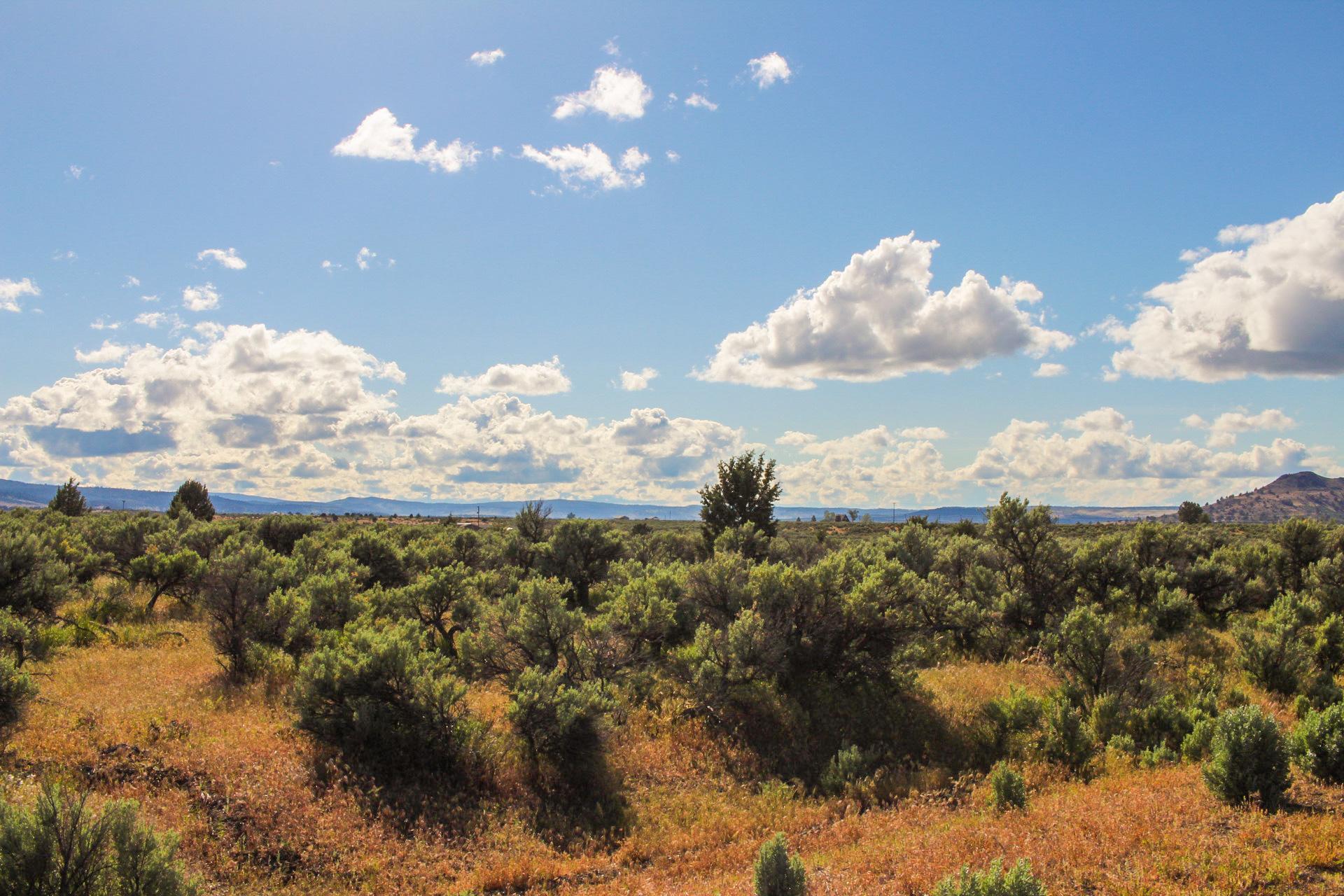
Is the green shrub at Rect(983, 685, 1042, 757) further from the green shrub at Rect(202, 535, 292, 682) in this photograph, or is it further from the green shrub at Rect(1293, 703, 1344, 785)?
the green shrub at Rect(202, 535, 292, 682)

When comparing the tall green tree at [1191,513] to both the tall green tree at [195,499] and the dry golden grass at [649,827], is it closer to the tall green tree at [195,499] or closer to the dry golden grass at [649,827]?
the dry golden grass at [649,827]

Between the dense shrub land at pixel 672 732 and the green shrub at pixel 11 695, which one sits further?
the green shrub at pixel 11 695

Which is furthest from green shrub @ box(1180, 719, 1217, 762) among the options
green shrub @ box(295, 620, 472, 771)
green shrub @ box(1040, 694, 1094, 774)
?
green shrub @ box(295, 620, 472, 771)

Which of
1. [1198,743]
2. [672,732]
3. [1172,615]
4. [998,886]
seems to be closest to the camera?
[998,886]

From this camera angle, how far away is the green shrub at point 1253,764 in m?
8.39

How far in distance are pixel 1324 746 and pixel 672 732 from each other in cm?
990

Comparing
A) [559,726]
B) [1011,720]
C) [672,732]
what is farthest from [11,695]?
[1011,720]

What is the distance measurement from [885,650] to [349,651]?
11.1 metres

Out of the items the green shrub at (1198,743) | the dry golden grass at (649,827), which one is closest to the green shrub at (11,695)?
the dry golden grass at (649,827)

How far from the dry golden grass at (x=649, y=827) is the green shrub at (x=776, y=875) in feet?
4.27

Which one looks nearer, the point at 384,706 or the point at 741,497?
the point at 384,706

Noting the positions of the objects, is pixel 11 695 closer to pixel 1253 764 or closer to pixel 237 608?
pixel 237 608

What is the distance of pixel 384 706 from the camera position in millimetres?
10945

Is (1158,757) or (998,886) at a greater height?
(998,886)
